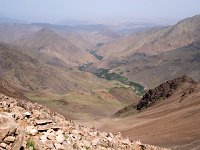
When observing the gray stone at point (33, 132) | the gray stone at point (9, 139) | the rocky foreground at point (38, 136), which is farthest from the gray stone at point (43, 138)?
the gray stone at point (9, 139)

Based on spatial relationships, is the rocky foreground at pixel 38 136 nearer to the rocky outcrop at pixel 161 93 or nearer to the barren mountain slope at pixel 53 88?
the rocky outcrop at pixel 161 93

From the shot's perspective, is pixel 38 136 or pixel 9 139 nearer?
pixel 9 139

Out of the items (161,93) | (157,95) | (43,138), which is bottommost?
(43,138)

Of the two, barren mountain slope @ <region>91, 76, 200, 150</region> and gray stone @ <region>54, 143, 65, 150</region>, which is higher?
barren mountain slope @ <region>91, 76, 200, 150</region>

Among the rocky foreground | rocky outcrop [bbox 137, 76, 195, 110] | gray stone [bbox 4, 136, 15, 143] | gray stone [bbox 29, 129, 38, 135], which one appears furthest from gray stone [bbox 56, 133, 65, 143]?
rocky outcrop [bbox 137, 76, 195, 110]

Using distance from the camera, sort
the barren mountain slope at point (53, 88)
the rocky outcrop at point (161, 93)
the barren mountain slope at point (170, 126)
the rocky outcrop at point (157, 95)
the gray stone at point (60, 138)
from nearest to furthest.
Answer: the gray stone at point (60, 138)
the barren mountain slope at point (170, 126)
the rocky outcrop at point (157, 95)
the rocky outcrop at point (161, 93)
the barren mountain slope at point (53, 88)

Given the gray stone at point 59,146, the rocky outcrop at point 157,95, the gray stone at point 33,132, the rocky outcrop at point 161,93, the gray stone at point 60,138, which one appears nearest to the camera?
the gray stone at point 59,146

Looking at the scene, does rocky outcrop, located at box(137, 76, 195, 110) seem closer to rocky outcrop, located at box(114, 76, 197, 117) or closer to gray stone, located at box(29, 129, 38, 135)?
rocky outcrop, located at box(114, 76, 197, 117)

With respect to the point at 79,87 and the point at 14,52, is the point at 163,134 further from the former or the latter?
the point at 14,52

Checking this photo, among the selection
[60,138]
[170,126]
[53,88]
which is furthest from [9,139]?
[53,88]

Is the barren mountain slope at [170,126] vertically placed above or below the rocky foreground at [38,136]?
above

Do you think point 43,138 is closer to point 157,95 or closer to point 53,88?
point 157,95
